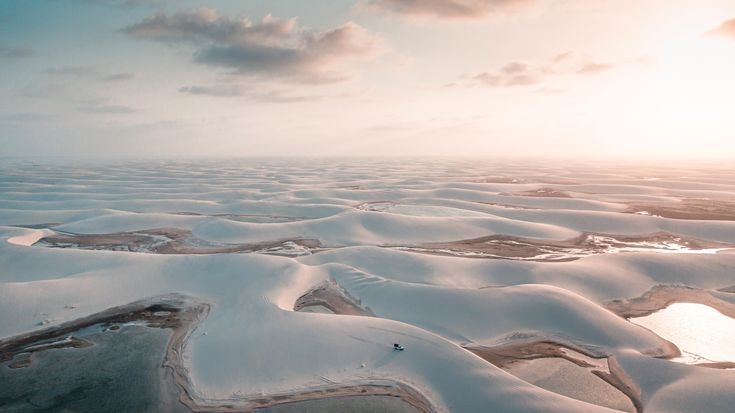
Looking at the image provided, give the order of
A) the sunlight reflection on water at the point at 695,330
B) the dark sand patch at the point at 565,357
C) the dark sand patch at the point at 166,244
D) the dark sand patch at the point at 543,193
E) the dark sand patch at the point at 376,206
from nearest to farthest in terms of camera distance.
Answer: the dark sand patch at the point at 565,357
the sunlight reflection on water at the point at 695,330
the dark sand patch at the point at 166,244
the dark sand patch at the point at 376,206
the dark sand patch at the point at 543,193

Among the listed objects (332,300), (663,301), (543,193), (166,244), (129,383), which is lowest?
(129,383)

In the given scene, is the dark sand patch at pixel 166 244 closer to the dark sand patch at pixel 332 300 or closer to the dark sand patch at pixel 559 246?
the dark sand patch at pixel 332 300

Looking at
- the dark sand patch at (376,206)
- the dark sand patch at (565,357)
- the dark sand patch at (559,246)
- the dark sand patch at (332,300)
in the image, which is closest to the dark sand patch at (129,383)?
the dark sand patch at (565,357)

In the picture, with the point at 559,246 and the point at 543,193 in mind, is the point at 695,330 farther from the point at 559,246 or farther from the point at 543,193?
the point at 543,193

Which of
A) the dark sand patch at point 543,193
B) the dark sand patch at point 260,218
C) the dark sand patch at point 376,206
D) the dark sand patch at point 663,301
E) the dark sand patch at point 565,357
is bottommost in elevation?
the dark sand patch at point 565,357

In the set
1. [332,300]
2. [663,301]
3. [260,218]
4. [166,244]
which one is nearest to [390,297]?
[332,300]

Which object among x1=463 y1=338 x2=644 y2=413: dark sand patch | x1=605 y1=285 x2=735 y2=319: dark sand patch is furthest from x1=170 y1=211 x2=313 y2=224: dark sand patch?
x1=605 y1=285 x2=735 y2=319: dark sand patch

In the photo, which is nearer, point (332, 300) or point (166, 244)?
point (332, 300)
